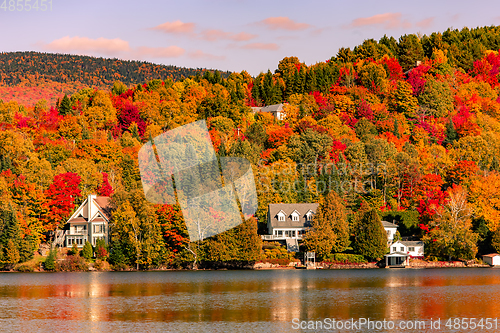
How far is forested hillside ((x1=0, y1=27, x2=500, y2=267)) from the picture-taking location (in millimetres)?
85812

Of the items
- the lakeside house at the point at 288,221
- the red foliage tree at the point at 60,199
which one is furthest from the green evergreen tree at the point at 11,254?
the lakeside house at the point at 288,221

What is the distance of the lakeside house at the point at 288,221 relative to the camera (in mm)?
97856

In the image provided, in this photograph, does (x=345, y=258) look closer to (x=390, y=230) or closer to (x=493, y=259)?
(x=390, y=230)

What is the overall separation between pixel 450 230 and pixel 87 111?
91.8 m

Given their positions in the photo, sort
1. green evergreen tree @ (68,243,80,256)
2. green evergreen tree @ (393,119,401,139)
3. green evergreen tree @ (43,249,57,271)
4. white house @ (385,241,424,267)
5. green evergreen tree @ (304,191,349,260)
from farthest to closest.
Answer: green evergreen tree @ (393,119,401,139)
white house @ (385,241,424,267)
green evergreen tree @ (68,243,80,256)
green evergreen tree @ (304,191,349,260)
green evergreen tree @ (43,249,57,271)

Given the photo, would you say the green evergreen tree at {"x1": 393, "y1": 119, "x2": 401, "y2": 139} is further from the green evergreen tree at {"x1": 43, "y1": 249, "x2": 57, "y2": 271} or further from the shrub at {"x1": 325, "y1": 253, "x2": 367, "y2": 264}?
the green evergreen tree at {"x1": 43, "y1": 249, "x2": 57, "y2": 271}

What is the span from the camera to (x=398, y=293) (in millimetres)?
54562

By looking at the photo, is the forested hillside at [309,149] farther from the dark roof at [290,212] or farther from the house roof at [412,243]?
the dark roof at [290,212]

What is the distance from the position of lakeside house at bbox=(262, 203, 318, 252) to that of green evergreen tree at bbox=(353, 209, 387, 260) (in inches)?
489

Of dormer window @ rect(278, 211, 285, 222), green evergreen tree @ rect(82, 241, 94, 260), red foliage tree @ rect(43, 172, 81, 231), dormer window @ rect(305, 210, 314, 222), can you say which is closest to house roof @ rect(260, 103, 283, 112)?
dormer window @ rect(305, 210, 314, 222)

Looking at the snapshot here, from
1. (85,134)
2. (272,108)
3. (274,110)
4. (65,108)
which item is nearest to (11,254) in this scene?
(85,134)

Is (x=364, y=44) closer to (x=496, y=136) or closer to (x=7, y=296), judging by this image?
(x=496, y=136)

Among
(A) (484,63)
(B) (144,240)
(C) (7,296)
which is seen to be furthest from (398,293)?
(A) (484,63)

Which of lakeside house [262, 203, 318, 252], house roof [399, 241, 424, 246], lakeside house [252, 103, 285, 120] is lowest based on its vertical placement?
house roof [399, 241, 424, 246]
